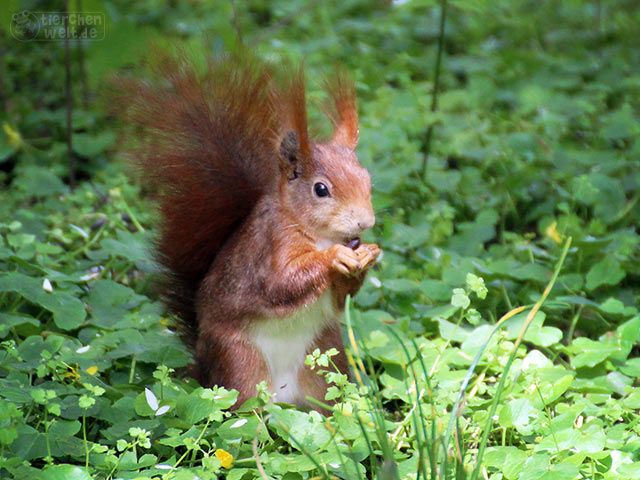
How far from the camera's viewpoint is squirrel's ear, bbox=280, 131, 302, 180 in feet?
7.77

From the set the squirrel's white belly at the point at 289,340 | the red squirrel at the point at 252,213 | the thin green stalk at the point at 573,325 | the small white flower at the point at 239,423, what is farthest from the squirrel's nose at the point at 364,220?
the thin green stalk at the point at 573,325

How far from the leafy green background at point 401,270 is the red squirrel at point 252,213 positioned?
0.34 feet

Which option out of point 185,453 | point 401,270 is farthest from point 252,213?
point 401,270

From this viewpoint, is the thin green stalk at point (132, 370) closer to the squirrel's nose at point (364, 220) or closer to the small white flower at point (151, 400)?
the small white flower at point (151, 400)

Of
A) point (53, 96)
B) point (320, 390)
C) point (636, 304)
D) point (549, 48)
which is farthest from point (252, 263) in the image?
point (549, 48)

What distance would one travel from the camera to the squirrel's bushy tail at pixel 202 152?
97.0 inches

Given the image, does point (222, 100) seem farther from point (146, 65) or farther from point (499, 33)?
point (499, 33)

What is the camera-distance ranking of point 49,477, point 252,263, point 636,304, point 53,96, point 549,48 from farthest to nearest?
point 549,48, point 53,96, point 636,304, point 252,263, point 49,477

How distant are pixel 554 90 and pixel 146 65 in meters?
2.65

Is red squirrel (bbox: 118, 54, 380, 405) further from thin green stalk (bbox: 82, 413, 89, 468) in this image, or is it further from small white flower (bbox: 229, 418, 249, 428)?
thin green stalk (bbox: 82, 413, 89, 468)

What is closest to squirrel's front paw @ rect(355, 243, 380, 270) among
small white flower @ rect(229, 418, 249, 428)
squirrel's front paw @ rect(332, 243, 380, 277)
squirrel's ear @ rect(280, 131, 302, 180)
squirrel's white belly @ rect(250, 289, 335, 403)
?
squirrel's front paw @ rect(332, 243, 380, 277)

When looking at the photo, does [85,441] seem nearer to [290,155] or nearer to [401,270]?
[290,155]

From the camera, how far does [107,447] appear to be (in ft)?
7.06

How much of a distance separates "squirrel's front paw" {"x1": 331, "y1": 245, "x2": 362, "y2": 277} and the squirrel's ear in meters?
0.24
